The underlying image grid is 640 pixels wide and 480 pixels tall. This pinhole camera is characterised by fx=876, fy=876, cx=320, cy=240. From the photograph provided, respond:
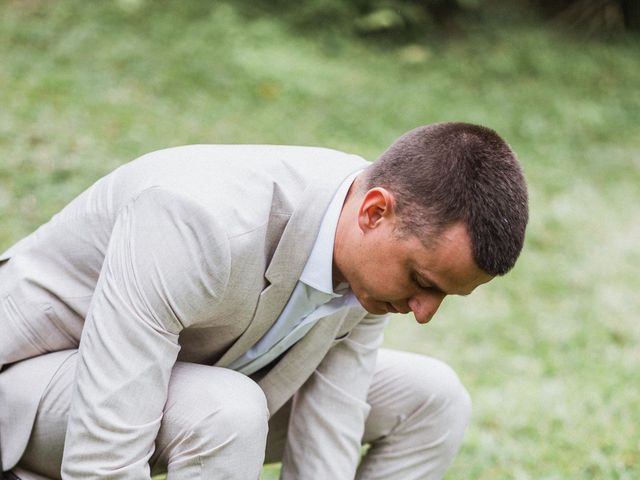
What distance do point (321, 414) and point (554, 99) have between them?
17.9ft

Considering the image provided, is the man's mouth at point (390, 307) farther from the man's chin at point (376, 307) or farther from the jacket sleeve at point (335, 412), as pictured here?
the jacket sleeve at point (335, 412)

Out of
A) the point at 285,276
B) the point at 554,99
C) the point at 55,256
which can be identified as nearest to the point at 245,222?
the point at 285,276

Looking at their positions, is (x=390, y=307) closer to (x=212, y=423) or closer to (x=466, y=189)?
(x=466, y=189)

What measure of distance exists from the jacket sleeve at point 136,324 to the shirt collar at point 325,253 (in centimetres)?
28

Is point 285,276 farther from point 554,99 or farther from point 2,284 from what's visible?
point 554,99

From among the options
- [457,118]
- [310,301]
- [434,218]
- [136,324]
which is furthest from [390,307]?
[457,118]

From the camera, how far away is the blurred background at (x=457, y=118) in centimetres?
405

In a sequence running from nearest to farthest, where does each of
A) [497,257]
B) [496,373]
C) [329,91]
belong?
[497,257] → [496,373] → [329,91]

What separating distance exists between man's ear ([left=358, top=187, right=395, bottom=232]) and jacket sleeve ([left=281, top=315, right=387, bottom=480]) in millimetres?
560

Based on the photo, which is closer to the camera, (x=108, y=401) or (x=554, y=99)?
(x=108, y=401)

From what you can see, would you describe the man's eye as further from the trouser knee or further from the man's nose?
the trouser knee

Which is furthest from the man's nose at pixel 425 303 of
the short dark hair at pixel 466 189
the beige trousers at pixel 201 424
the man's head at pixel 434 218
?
the beige trousers at pixel 201 424

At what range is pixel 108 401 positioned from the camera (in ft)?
6.04

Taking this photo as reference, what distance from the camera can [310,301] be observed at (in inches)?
86.8
